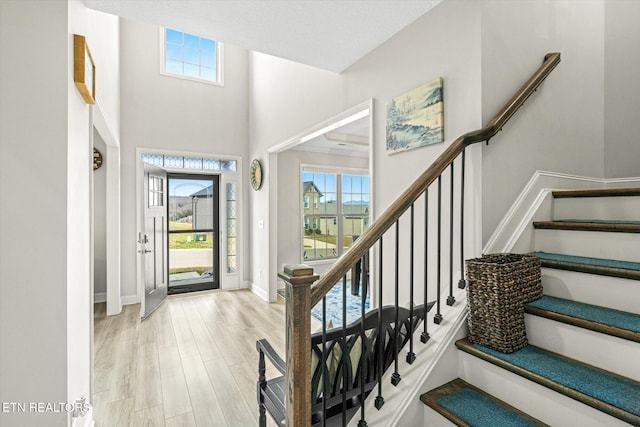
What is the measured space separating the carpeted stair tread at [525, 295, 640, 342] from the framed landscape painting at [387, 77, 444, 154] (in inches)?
43.0

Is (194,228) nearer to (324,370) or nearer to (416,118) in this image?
(416,118)

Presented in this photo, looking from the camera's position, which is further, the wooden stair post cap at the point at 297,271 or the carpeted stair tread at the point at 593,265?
the carpeted stair tread at the point at 593,265

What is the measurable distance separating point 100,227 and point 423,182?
496cm

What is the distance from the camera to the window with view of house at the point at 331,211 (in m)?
5.82

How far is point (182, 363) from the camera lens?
279 centimetres

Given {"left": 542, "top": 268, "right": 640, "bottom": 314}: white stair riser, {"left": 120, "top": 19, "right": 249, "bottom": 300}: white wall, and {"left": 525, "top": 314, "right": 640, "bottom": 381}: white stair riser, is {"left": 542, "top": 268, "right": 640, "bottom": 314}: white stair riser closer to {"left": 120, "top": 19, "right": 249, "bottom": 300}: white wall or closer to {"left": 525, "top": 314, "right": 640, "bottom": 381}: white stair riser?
{"left": 525, "top": 314, "right": 640, "bottom": 381}: white stair riser

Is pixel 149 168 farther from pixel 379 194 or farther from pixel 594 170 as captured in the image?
pixel 594 170

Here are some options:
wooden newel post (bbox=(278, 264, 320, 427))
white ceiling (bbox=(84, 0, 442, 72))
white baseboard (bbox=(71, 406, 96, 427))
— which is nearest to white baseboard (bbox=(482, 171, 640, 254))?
wooden newel post (bbox=(278, 264, 320, 427))

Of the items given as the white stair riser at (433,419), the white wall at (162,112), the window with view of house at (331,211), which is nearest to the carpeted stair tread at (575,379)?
the white stair riser at (433,419)

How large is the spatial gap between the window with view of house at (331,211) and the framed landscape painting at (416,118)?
3382 millimetres

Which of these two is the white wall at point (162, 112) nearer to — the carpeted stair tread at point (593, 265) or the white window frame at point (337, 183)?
the white window frame at point (337, 183)

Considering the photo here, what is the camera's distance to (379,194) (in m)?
2.50

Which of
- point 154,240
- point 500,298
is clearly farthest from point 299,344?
point 154,240

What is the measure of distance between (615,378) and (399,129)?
1745mm
